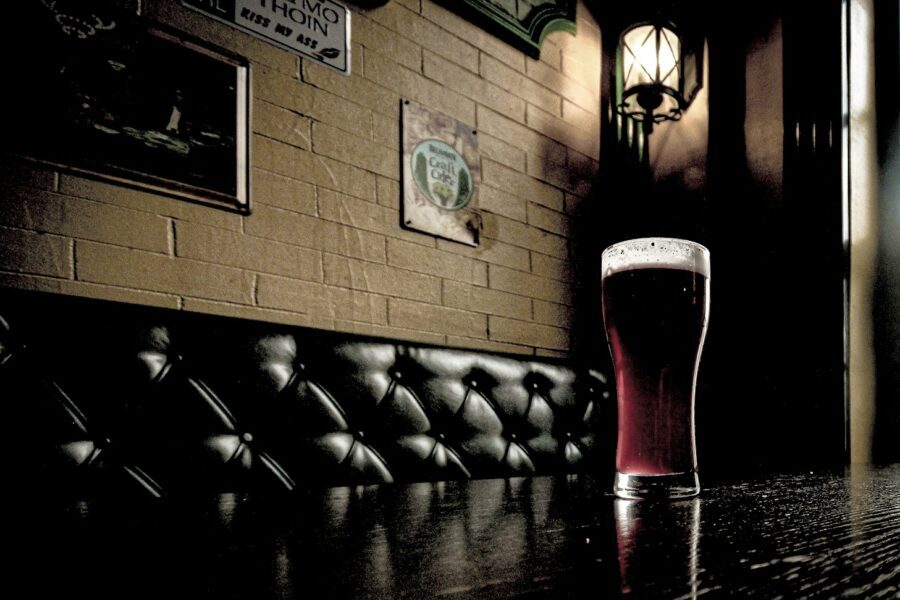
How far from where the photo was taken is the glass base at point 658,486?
2.08 ft

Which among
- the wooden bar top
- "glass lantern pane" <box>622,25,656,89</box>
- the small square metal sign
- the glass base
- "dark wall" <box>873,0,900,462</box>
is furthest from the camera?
"dark wall" <box>873,0,900,462</box>

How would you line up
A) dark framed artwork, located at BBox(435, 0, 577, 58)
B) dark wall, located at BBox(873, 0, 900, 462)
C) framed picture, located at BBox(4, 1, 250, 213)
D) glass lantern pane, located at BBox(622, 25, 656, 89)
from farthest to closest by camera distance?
1. dark wall, located at BBox(873, 0, 900, 462)
2. glass lantern pane, located at BBox(622, 25, 656, 89)
3. dark framed artwork, located at BBox(435, 0, 577, 58)
4. framed picture, located at BBox(4, 1, 250, 213)

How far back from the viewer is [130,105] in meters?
1.50

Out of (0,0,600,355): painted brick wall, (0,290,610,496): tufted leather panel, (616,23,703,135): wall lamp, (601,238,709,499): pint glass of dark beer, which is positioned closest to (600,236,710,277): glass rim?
(601,238,709,499): pint glass of dark beer

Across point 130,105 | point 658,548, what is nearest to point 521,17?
point 130,105

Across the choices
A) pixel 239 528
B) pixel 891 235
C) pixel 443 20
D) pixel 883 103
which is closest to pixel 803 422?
pixel 891 235

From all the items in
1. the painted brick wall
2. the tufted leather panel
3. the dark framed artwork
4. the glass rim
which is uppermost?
the dark framed artwork

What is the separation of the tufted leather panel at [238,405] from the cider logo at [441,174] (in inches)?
23.5

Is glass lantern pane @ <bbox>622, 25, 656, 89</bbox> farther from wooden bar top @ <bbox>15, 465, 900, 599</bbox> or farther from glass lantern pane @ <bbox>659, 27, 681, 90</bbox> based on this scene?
wooden bar top @ <bbox>15, 465, 900, 599</bbox>

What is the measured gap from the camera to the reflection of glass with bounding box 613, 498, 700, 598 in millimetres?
271

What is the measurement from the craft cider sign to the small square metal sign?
0.87 ft

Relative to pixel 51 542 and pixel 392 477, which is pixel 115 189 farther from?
pixel 51 542

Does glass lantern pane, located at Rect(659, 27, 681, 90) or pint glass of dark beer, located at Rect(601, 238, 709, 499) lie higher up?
glass lantern pane, located at Rect(659, 27, 681, 90)

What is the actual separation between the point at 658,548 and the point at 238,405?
1.09 metres
